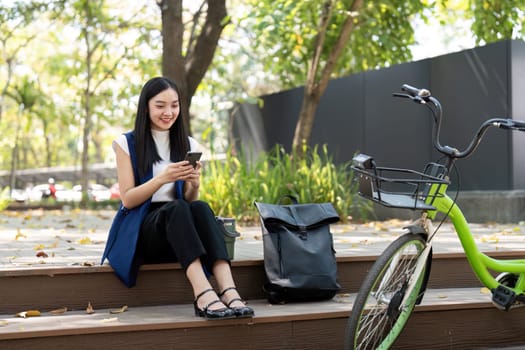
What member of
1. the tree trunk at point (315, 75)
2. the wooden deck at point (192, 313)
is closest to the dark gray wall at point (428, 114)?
the tree trunk at point (315, 75)

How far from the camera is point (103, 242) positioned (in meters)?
5.33

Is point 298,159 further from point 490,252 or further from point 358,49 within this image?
point 490,252

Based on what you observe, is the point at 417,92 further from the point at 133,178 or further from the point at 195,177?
the point at 133,178

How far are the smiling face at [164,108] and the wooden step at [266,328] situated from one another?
2.90ft

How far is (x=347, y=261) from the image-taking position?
406 cm

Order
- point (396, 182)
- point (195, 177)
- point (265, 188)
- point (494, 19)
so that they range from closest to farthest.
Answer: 1. point (396, 182)
2. point (195, 177)
3. point (265, 188)
4. point (494, 19)

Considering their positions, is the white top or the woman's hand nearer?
the woman's hand

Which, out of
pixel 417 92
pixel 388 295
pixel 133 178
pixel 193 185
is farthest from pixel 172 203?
pixel 417 92

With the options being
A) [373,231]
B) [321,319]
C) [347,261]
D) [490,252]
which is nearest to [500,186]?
[373,231]

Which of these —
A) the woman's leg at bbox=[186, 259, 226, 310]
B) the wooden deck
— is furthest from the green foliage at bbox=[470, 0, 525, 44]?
the woman's leg at bbox=[186, 259, 226, 310]

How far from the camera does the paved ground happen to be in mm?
4180

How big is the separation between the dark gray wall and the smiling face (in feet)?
15.9

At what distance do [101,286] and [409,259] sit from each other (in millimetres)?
1425

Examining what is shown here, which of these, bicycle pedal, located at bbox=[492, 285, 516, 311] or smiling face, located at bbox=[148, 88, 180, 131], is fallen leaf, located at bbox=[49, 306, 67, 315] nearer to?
smiling face, located at bbox=[148, 88, 180, 131]
